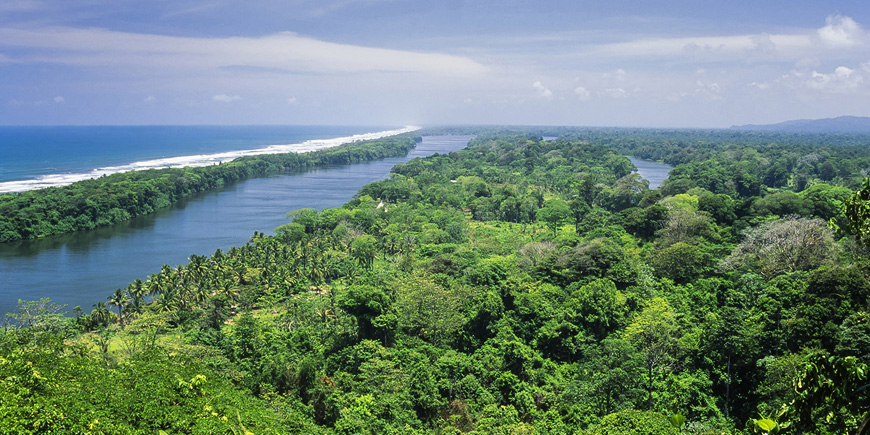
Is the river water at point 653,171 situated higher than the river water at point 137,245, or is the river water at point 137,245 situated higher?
the river water at point 653,171

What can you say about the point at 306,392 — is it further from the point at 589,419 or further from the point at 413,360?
the point at 589,419

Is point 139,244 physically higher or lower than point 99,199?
lower

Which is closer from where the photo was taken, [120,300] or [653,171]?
[120,300]

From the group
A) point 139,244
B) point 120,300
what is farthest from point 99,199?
point 120,300

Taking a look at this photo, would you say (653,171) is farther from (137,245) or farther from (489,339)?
(137,245)

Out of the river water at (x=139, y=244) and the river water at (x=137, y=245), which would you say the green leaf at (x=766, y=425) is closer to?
the river water at (x=137, y=245)

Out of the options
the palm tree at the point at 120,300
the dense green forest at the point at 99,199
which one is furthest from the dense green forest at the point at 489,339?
the dense green forest at the point at 99,199

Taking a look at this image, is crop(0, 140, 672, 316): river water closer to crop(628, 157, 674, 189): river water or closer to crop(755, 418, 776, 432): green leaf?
crop(755, 418, 776, 432): green leaf
